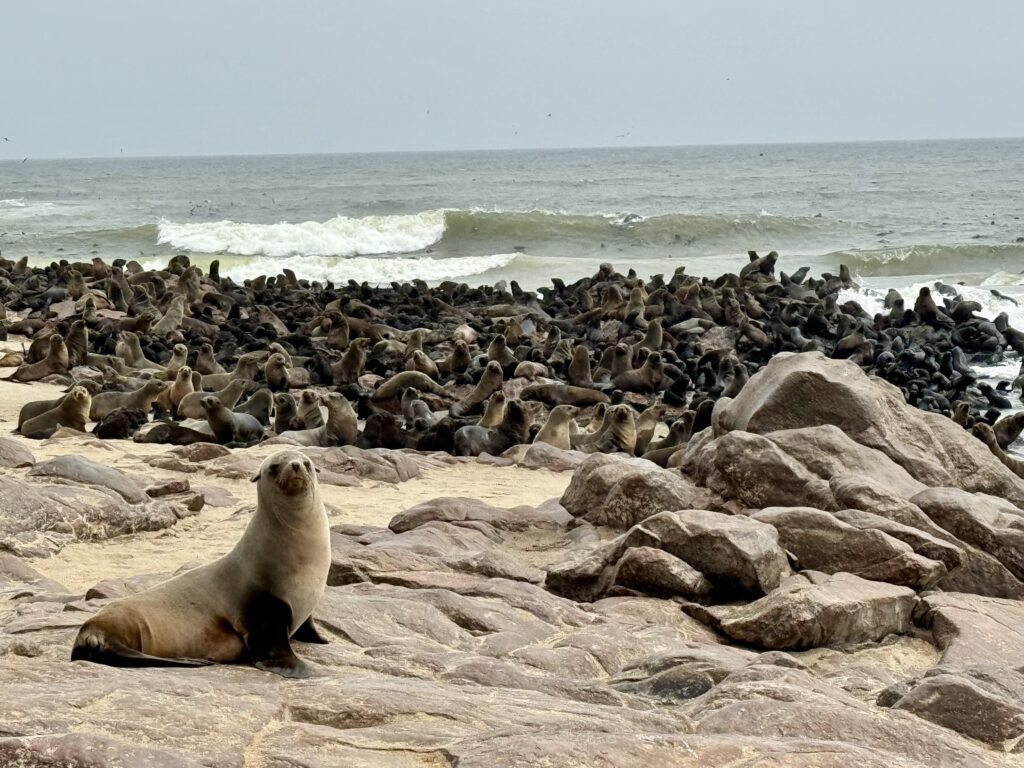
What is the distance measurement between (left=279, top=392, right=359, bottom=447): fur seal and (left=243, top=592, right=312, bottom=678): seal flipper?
27.5 ft

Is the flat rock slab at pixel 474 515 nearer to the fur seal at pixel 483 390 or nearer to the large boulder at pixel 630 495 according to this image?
the large boulder at pixel 630 495

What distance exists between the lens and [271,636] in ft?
16.2

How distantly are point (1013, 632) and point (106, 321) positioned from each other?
55.6 feet

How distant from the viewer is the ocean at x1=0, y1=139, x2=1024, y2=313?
1521 inches

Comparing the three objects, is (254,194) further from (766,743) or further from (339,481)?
(766,743)

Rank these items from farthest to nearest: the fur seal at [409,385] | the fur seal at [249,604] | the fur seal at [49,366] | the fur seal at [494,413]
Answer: the fur seal at [49,366], the fur seal at [409,385], the fur seal at [494,413], the fur seal at [249,604]

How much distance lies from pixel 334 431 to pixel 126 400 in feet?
8.58

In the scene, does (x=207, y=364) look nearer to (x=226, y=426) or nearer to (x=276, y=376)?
(x=276, y=376)

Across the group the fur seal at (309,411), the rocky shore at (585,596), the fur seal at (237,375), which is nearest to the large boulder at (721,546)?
the rocky shore at (585,596)

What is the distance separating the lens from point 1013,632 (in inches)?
269

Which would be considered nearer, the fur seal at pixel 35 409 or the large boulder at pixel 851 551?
the large boulder at pixel 851 551

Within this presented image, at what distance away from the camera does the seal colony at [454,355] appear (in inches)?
539

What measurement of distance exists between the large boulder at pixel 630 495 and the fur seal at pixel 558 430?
14.2ft

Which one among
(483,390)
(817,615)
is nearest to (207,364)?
(483,390)
